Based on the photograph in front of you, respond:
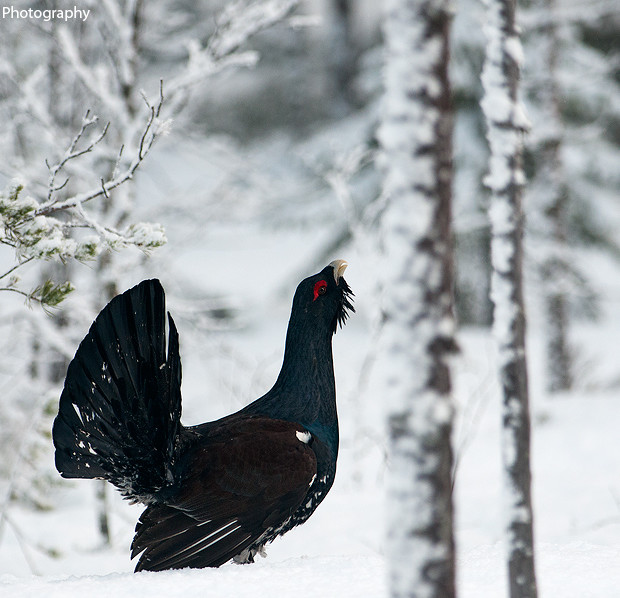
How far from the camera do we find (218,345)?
643cm

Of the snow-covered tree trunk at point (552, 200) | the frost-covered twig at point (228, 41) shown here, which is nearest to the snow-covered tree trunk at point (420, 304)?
the frost-covered twig at point (228, 41)

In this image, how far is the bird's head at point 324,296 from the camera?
3570 millimetres

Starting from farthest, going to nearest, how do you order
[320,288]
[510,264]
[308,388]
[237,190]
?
[237,190] < [320,288] < [308,388] < [510,264]

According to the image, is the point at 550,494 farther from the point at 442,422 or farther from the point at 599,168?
the point at 599,168

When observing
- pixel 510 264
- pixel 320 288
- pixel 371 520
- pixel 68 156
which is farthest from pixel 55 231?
pixel 371 520

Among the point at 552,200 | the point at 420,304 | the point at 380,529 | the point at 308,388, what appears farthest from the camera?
the point at 552,200

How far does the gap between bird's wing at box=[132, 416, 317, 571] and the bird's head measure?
0.60 metres

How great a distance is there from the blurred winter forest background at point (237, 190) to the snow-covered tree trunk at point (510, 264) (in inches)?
53.1

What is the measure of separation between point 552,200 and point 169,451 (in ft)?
26.3

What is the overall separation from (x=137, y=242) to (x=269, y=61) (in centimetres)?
1964

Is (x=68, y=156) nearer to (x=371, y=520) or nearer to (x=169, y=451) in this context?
(x=169, y=451)

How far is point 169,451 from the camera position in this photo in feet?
10.8

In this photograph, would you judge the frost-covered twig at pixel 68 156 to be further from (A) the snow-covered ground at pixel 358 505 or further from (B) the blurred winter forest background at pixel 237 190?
(A) the snow-covered ground at pixel 358 505

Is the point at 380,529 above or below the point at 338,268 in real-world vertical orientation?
below
